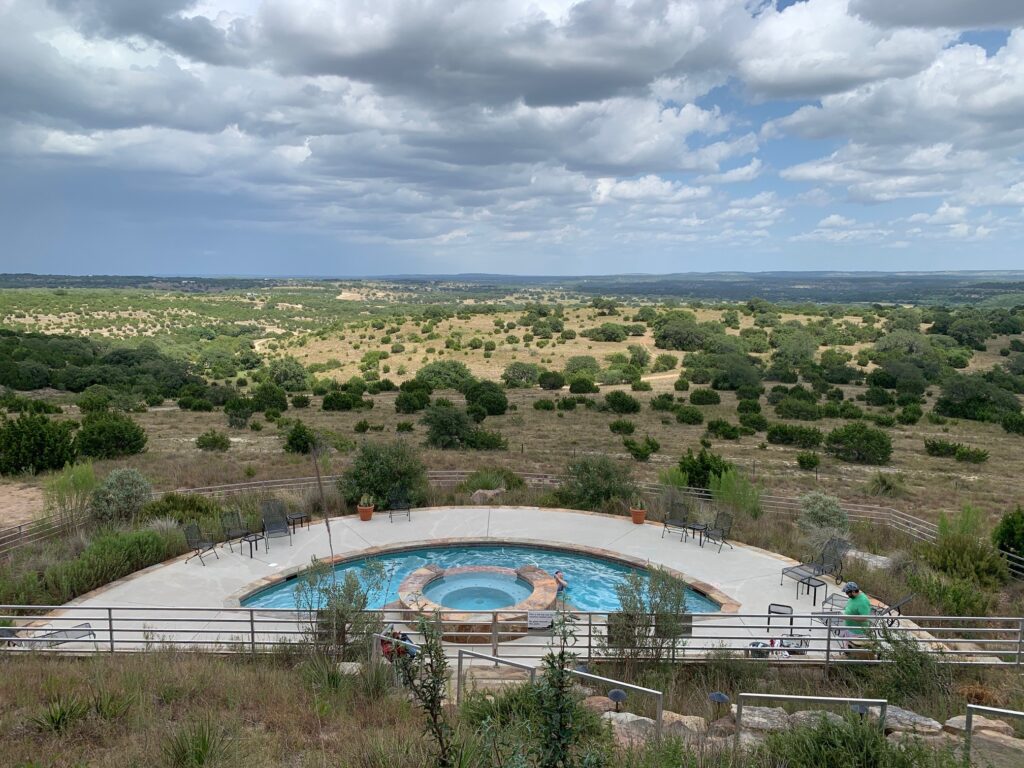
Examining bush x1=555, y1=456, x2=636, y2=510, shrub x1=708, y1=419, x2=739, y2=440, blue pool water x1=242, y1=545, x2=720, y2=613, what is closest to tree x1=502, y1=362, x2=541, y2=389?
shrub x1=708, y1=419, x2=739, y2=440

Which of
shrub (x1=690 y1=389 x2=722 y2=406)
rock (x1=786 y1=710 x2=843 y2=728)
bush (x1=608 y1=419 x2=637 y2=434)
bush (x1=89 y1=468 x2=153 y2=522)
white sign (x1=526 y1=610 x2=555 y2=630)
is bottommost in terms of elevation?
shrub (x1=690 y1=389 x2=722 y2=406)

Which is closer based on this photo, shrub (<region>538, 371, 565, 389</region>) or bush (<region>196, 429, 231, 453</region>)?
bush (<region>196, 429, 231, 453</region>)

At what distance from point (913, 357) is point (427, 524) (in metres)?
54.0

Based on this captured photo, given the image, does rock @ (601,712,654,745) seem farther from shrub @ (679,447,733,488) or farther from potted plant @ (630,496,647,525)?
shrub @ (679,447,733,488)

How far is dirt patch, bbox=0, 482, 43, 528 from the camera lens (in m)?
14.7

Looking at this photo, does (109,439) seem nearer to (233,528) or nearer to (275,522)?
(233,528)

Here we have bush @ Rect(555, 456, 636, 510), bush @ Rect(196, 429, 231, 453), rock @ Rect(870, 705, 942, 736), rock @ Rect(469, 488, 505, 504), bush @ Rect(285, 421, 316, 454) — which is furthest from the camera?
bush @ Rect(196, 429, 231, 453)

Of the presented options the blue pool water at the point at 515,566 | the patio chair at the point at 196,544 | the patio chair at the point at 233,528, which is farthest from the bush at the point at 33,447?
the blue pool water at the point at 515,566

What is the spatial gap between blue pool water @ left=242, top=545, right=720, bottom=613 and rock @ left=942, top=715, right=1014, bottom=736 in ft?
14.6

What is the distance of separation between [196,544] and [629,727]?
9.01 metres

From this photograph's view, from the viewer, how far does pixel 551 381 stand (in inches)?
1922

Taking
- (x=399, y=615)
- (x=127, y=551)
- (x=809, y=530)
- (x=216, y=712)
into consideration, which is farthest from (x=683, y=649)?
(x=127, y=551)

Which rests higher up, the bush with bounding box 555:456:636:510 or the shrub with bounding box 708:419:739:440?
the bush with bounding box 555:456:636:510

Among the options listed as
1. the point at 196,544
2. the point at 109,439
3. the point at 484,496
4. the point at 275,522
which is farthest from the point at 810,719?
the point at 109,439
